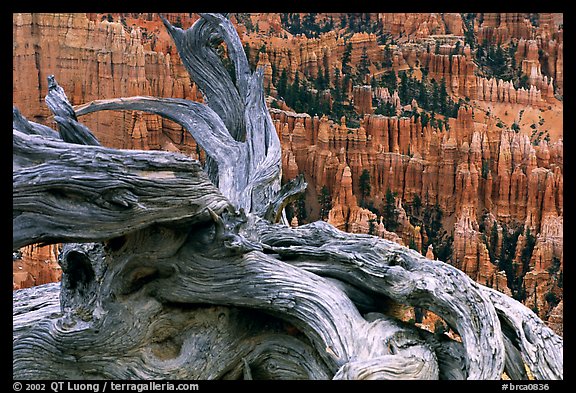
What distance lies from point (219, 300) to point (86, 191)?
40.2 inches

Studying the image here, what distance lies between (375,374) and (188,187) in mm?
1277

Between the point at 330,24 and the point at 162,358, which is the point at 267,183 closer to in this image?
the point at 162,358

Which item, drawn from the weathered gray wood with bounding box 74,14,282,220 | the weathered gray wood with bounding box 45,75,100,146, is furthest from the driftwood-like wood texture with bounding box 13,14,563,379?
the weathered gray wood with bounding box 74,14,282,220

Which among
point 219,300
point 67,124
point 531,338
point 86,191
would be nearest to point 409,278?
point 531,338

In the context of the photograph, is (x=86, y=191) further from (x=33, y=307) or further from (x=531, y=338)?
(x=531, y=338)

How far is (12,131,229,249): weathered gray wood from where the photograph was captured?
4.72 meters

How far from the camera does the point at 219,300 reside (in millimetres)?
5438

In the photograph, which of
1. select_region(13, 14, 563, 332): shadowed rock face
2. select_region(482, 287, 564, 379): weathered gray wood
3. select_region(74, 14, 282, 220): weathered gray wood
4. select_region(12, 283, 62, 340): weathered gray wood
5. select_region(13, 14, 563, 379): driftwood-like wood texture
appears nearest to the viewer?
select_region(13, 14, 563, 379): driftwood-like wood texture

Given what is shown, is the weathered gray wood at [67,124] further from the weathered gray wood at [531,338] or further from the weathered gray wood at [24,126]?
the weathered gray wood at [531,338]

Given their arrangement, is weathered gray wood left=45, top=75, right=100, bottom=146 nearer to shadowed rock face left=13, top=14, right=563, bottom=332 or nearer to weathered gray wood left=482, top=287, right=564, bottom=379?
weathered gray wood left=482, top=287, right=564, bottom=379

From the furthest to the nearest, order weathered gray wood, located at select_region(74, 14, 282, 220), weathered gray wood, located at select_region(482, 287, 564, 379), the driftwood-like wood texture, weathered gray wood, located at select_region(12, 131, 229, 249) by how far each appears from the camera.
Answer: weathered gray wood, located at select_region(74, 14, 282, 220), weathered gray wood, located at select_region(482, 287, 564, 379), the driftwood-like wood texture, weathered gray wood, located at select_region(12, 131, 229, 249)

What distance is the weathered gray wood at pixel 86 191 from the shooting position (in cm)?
472

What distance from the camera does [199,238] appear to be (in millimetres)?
5375

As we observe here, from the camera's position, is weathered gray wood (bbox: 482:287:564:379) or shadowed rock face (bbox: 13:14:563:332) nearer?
weathered gray wood (bbox: 482:287:564:379)
